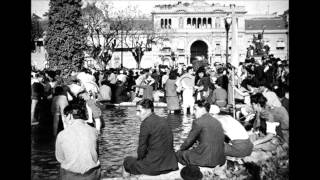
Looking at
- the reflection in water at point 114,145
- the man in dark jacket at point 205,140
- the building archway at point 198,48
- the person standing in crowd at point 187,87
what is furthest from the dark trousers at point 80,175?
the building archway at point 198,48

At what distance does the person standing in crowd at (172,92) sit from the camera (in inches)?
615

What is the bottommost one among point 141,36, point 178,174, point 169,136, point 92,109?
point 178,174

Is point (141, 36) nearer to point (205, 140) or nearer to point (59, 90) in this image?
point (59, 90)

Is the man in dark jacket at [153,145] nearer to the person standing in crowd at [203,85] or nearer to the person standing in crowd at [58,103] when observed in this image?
the person standing in crowd at [58,103]

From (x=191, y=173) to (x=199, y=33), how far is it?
59243 mm

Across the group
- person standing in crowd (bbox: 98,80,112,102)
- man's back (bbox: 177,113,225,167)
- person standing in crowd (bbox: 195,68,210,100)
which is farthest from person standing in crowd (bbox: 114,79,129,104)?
man's back (bbox: 177,113,225,167)

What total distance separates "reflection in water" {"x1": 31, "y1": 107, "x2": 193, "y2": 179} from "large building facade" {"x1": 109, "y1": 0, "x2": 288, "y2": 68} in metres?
37.5

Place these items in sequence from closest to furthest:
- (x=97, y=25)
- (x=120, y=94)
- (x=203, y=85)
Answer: (x=203, y=85) < (x=120, y=94) < (x=97, y=25)

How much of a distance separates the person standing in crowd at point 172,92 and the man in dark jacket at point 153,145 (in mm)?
8836

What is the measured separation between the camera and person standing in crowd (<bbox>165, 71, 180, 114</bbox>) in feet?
51.2

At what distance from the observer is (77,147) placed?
232 inches

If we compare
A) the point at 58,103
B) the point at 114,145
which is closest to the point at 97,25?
the point at 58,103

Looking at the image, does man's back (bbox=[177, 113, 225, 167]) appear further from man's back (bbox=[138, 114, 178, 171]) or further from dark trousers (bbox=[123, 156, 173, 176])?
dark trousers (bbox=[123, 156, 173, 176])
